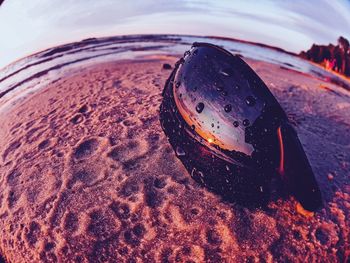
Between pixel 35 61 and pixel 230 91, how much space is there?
Answer: 2502 millimetres

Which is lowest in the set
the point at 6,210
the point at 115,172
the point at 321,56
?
the point at 6,210

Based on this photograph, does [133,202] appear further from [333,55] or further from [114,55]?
[114,55]

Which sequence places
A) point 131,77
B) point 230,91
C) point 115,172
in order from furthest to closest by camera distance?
point 131,77
point 115,172
point 230,91

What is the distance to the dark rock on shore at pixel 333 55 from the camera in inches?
115

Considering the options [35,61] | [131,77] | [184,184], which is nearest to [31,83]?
[35,61]

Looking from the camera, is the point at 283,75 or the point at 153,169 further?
the point at 283,75

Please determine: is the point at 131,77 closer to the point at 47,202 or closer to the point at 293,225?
the point at 47,202

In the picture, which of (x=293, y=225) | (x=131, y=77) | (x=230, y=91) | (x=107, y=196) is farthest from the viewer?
(x=131, y=77)

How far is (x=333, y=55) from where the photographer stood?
3.16 metres

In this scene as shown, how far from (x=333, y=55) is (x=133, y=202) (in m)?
2.61

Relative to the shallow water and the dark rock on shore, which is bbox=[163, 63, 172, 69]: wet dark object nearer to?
the shallow water

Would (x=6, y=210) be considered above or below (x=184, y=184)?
below

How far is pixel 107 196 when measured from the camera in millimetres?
1744

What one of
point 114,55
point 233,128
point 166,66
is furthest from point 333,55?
point 114,55
